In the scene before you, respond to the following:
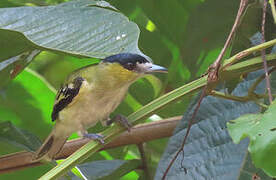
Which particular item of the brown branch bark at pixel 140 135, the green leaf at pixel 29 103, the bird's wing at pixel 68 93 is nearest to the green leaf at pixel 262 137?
the brown branch bark at pixel 140 135

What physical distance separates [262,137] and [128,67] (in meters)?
0.81

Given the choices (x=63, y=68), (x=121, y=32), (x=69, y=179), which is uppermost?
(x=121, y=32)

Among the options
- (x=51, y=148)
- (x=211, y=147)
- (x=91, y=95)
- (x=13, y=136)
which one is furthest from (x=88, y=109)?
(x=211, y=147)

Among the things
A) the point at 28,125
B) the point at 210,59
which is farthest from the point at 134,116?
the point at 28,125

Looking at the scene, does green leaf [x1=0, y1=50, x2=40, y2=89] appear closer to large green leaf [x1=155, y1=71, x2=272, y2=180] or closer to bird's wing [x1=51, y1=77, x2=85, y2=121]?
bird's wing [x1=51, y1=77, x2=85, y2=121]

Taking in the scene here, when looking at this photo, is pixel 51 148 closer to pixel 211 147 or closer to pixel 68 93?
pixel 68 93

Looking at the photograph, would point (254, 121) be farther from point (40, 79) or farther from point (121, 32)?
point (40, 79)

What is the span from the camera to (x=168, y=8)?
1.85 m

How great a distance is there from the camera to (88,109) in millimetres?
1662

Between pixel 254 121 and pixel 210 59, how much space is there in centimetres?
88

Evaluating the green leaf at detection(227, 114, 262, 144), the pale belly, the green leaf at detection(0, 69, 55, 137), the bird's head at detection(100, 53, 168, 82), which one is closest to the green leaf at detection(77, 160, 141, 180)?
the pale belly

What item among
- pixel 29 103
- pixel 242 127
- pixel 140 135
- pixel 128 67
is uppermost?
pixel 242 127

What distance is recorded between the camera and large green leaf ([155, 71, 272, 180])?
136cm

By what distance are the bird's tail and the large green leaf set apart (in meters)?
0.33
